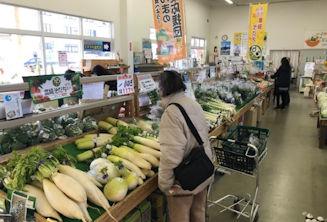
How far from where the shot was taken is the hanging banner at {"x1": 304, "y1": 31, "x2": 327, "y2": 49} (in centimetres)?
1385

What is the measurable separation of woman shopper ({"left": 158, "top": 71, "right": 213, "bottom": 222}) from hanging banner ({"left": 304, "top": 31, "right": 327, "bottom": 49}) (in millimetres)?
14982

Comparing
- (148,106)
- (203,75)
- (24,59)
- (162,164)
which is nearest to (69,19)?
(24,59)

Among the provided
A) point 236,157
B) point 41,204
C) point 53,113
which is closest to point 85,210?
point 41,204

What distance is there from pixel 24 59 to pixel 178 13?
481 centimetres

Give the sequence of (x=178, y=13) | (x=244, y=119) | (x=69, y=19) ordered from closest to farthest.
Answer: (x=178, y=13) < (x=244, y=119) < (x=69, y=19)

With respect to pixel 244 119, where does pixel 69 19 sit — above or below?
above

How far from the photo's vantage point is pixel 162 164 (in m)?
1.87

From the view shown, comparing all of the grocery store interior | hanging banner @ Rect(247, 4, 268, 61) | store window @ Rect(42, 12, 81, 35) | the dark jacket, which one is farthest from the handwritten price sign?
the dark jacket

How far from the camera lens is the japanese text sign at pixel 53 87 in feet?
6.44

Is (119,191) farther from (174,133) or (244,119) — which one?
(244,119)

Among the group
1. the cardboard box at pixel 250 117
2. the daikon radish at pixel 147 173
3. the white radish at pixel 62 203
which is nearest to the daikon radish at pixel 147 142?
the daikon radish at pixel 147 173

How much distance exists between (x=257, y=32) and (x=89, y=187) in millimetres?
8214

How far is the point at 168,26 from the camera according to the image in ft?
12.8

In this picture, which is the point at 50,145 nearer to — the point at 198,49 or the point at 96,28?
the point at 96,28
